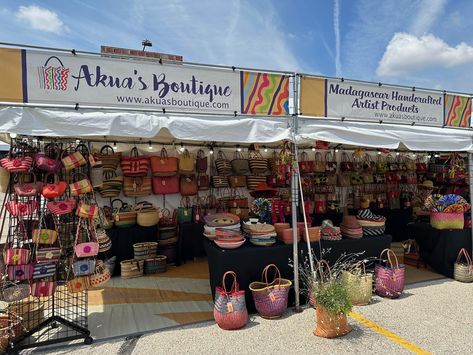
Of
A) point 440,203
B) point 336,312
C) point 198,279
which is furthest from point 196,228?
point 440,203

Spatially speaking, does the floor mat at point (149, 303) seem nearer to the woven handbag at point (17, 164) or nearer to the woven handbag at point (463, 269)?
the woven handbag at point (17, 164)

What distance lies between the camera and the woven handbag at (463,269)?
471cm

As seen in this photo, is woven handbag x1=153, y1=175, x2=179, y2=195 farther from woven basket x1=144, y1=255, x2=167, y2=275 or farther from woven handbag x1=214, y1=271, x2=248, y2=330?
woven handbag x1=214, y1=271, x2=248, y2=330

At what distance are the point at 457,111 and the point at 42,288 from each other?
6098 millimetres

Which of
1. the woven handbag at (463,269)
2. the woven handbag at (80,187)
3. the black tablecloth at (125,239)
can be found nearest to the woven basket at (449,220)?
the woven handbag at (463,269)

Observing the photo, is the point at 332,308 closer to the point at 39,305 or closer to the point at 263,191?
the point at 39,305

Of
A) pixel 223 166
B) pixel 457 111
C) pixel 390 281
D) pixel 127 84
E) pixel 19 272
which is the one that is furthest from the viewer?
pixel 223 166

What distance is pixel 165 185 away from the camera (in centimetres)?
618

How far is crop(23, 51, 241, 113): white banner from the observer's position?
10.0 feet

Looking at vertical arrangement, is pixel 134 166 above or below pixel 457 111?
below

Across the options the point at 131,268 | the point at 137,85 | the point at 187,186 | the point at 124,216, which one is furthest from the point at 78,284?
the point at 187,186

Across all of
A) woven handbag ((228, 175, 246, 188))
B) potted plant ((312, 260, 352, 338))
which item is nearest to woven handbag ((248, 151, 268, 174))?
woven handbag ((228, 175, 246, 188))

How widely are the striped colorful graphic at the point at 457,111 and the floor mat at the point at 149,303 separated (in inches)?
180

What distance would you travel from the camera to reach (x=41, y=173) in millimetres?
3336
